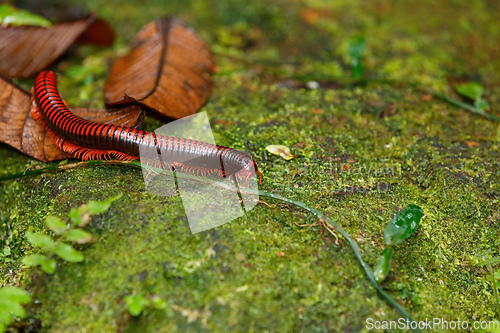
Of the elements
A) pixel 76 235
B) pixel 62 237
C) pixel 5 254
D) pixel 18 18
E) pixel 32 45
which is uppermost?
pixel 18 18

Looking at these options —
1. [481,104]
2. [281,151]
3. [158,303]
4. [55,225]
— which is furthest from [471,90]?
[55,225]

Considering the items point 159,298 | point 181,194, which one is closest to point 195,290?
point 159,298

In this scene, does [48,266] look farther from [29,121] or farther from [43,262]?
[29,121]

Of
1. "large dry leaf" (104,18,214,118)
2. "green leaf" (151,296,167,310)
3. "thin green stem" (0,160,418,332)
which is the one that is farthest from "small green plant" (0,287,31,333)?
"large dry leaf" (104,18,214,118)

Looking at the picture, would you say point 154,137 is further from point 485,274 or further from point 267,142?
point 485,274

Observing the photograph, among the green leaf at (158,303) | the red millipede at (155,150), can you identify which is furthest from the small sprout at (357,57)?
the green leaf at (158,303)

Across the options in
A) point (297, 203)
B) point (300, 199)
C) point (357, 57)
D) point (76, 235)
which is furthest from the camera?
point (357, 57)

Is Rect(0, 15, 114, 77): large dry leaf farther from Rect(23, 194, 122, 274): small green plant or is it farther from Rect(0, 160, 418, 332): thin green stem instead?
Rect(23, 194, 122, 274): small green plant
